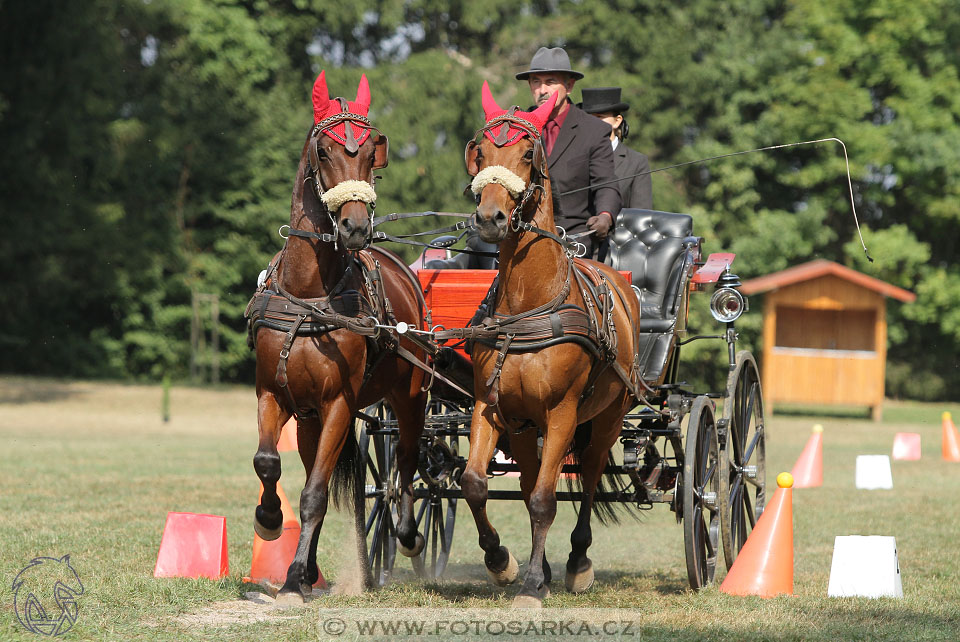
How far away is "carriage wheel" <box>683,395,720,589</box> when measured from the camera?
6.32 metres

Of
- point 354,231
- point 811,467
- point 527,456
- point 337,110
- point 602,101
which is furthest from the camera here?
point 811,467

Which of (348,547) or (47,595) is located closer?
(47,595)

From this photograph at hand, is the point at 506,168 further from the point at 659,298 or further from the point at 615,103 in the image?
the point at 615,103

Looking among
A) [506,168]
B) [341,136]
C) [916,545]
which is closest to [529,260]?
[506,168]

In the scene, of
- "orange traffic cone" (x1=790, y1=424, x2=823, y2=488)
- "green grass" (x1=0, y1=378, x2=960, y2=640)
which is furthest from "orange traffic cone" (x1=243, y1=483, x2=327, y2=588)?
"orange traffic cone" (x1=790, y1=424, x2=823, y2=488)

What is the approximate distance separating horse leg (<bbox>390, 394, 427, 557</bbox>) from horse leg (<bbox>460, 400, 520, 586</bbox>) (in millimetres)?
1023

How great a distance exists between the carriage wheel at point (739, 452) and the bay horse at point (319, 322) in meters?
2.30

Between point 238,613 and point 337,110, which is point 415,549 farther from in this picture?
point 337,110

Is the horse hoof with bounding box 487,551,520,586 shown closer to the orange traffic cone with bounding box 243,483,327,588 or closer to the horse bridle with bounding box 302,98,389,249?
the orange traffic cone with bounding box 243,483,327,588

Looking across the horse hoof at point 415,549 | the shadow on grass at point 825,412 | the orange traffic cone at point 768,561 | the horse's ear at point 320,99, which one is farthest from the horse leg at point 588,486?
the shadow on grass at point 825,412

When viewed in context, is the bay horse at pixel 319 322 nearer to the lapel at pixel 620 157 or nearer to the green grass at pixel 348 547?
the green grass at pixel 348 547

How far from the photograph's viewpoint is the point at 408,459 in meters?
6.85

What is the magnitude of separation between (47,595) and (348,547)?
1.60 m

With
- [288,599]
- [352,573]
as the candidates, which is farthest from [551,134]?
[288,599]
